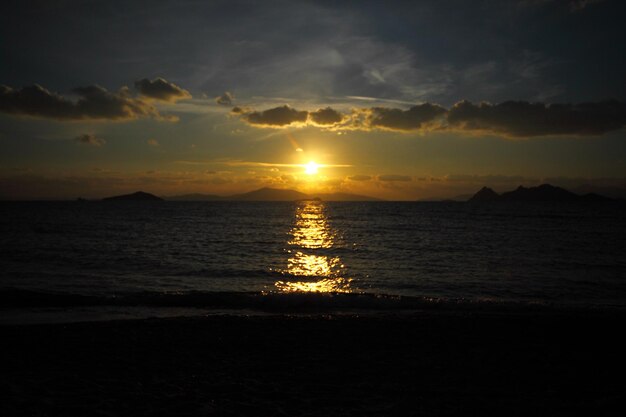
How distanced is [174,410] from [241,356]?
345 centimetres

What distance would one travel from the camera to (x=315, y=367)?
10305mm

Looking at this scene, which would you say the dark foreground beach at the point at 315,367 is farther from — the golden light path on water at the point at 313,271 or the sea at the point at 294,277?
the golden light path on water at the point at 313,271

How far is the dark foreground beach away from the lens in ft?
26.3

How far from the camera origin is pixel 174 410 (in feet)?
25.4

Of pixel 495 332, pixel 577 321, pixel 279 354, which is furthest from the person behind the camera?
pixel 577 321

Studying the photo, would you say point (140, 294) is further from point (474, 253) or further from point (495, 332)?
point (474, 253)

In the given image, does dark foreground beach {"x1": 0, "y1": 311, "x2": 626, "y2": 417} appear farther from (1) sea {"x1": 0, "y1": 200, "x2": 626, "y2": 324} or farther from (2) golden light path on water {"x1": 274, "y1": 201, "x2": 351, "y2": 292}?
(2) golden light path on water {"x1": 274, "y1": 201, "x2": 351, "y2": 292}

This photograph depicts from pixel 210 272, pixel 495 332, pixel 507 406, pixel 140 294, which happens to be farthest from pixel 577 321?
pixel 210 272

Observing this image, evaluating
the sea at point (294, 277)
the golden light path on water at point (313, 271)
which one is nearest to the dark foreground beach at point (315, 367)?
the sea at point (294, 277)

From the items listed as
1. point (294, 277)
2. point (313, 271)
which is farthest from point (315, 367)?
point (313, 271)

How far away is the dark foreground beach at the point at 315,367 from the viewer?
26.3 ft

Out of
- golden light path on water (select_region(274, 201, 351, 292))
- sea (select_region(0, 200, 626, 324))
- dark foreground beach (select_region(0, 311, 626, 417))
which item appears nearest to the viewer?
dark foreground beach (select_region(0, 311, 626, 417))

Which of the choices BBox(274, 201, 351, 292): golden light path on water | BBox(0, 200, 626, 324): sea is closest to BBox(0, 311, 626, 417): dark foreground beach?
BBox(0, 200, 626, 324): sea

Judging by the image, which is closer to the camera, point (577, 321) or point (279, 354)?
point (279, 354)
